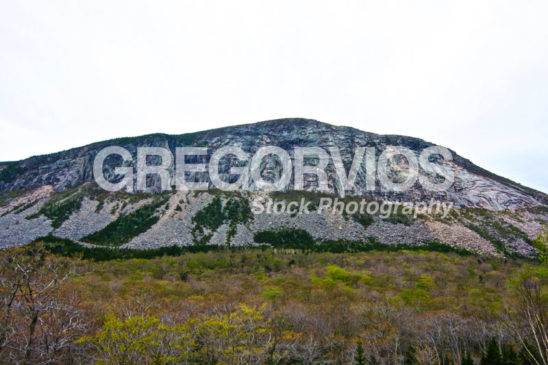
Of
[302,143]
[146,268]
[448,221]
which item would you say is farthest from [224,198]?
[448,221]

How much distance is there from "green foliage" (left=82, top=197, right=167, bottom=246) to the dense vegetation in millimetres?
40766

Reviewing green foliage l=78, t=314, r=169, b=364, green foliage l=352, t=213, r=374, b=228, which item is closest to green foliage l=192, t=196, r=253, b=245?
green foliage l=352, t=213, r=374, b=228

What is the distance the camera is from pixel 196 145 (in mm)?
146000

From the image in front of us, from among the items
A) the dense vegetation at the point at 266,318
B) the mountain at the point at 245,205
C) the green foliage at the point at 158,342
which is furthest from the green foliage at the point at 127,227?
the green foliage at the point at 158,342

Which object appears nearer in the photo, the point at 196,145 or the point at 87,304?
the point at 87,304

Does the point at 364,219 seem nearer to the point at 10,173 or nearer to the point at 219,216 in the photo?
the point at 219,216

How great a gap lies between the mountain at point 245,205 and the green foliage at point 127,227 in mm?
338

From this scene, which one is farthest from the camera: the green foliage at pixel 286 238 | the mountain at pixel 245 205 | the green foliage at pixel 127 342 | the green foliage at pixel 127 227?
the mountain at pixel 245 205

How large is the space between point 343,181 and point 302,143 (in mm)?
29901

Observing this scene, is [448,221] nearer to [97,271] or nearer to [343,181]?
[343,181]

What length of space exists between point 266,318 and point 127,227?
→ 8513cm

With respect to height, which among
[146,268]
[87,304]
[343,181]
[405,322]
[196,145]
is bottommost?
[146,268]

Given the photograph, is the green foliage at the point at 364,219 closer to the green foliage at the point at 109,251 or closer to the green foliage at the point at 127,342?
the green foliage at the point at 109,251

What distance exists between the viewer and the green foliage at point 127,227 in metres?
88.5
